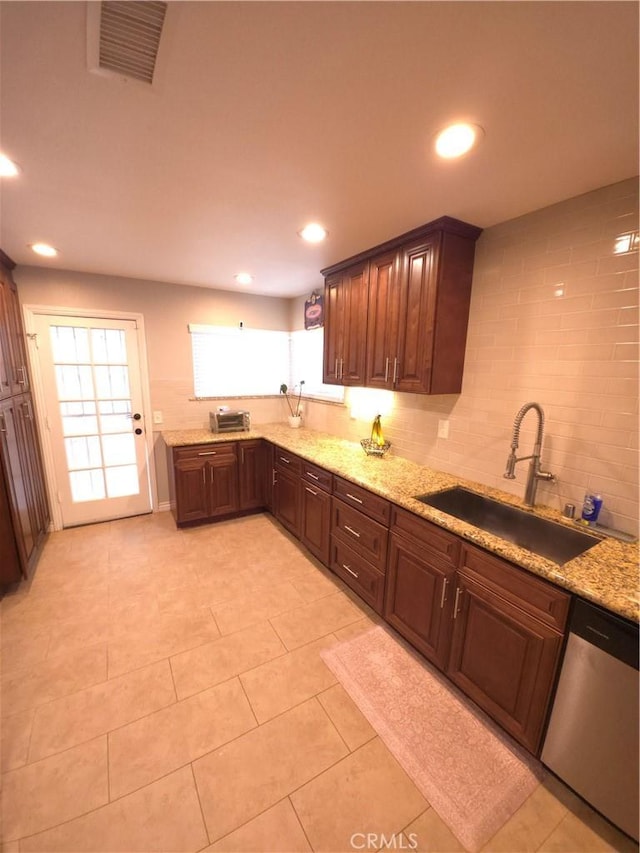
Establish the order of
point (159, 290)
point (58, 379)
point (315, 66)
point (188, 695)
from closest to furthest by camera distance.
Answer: point (315, 66), point (188, 695), point (58, 379), point (159, 290)

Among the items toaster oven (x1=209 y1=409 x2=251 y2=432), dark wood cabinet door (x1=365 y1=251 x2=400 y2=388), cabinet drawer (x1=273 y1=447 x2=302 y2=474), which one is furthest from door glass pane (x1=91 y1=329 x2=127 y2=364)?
dark wood cabinet door (x1=365 y1=251 x2=400 y2=388)

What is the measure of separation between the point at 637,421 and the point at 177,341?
12.1 ft

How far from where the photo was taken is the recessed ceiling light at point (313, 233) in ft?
6.63

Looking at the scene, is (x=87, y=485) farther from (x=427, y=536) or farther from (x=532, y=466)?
(x=532, y=466)

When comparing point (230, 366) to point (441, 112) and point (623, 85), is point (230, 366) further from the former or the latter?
point (623, 85)

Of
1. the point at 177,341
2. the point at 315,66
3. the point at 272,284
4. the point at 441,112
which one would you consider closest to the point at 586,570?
the point at 441,112

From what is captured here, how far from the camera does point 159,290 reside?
3.37m

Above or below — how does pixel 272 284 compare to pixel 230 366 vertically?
above

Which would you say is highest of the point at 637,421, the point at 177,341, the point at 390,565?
the point at 177,341

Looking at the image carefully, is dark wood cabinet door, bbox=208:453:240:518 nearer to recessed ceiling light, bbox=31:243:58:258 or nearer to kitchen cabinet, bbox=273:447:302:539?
kitchen cabinet, bbox=273:447:302:539

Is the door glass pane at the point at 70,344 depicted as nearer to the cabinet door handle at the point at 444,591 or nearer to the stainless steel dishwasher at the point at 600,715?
the cabinet door handle at the point at 444,591

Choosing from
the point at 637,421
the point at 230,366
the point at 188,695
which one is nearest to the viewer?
the point at 637,421

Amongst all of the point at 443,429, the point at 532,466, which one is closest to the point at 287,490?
the point at 443,429

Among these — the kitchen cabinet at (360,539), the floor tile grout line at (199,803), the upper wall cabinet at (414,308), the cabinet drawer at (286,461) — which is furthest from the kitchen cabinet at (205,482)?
the floor tile grout line at (199,803)
